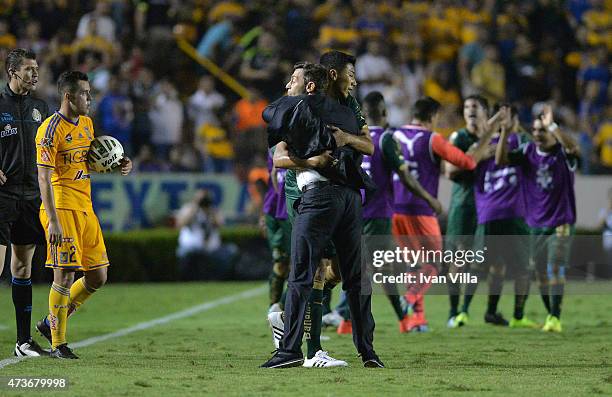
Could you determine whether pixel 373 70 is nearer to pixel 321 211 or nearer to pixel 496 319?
pixel 496 319

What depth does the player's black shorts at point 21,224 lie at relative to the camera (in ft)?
30.9

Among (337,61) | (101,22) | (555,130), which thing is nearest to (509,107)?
(555,130)

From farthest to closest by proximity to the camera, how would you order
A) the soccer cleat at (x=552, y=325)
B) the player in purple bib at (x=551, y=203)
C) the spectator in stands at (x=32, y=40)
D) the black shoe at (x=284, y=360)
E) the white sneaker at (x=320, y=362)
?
the spectator in stands at (x=32, y=40) → the player in purple bib at (x=551, y=203) → the soccer cleat at (x=552, y=325) → the white sneaker at (x=320, y=362) → the black shoe at (x=284, y=360)

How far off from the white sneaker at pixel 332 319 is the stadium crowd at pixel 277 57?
8236 millimetres

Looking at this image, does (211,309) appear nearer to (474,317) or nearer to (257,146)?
(474,317)

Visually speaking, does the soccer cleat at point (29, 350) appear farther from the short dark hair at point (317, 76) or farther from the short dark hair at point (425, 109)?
the short dark hair at point (425, 109)

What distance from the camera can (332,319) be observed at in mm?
12320

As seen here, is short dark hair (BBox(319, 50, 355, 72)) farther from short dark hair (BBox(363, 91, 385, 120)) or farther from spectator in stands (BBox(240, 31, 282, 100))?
spectator in stands (BBox(240, 31, 282, 100))

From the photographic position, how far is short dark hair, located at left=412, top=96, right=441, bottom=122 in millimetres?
12234

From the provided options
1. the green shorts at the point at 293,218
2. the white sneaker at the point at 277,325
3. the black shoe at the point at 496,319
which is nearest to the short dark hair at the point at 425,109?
the black shoe at the point at 496,319

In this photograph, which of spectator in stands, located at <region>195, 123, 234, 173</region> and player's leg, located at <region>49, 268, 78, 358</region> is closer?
player's leg, located at <region>49, 268, 78, 358</region>

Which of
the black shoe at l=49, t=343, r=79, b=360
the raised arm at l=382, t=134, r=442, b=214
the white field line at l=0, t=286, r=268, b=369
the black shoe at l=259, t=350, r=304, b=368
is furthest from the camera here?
the raised arm at l=382, t=134, r=442, b=214

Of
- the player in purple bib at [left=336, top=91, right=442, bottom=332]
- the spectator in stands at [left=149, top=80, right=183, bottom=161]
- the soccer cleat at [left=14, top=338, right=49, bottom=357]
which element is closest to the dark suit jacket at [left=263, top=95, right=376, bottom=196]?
the soccer cleat at [left=14, top=338, right=49, bottom=357]

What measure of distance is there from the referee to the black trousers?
2.28 metres
